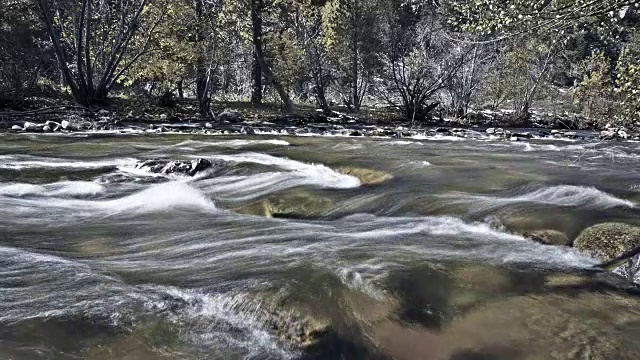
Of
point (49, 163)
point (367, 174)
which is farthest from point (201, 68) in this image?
point (367, 174)

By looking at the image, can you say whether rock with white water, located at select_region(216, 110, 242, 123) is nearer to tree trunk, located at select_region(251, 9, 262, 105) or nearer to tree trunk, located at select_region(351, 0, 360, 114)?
tree trunk, located at select_region(251, 9, 262, 105)

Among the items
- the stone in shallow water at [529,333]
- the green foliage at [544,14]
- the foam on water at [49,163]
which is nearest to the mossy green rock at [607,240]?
the stone in shallow water at [529,333]

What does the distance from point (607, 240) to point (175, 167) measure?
6211 mm

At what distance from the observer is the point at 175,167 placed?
853cm

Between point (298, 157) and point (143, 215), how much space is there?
188 inches

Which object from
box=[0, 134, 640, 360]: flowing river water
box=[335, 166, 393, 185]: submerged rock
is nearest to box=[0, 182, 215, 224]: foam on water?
box=[0, 134, 640, 360]: flowing river water

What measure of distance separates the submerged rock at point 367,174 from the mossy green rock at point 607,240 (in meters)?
3.40

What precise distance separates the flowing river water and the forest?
408 inches

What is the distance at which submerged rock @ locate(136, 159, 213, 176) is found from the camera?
27.7 ft

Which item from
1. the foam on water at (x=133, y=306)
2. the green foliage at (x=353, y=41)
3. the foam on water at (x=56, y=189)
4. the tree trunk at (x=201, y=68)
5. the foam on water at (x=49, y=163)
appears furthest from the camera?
the green foliage at (x=353, y=41)

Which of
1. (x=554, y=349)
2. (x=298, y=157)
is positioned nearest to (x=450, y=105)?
(x=298, y=157)

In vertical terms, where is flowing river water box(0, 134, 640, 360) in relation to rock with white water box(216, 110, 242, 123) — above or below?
below

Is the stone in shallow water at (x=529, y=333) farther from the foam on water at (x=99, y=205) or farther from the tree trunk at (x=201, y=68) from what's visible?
the tree trunk at (x=201, y=68)

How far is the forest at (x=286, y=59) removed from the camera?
19.4 meters
